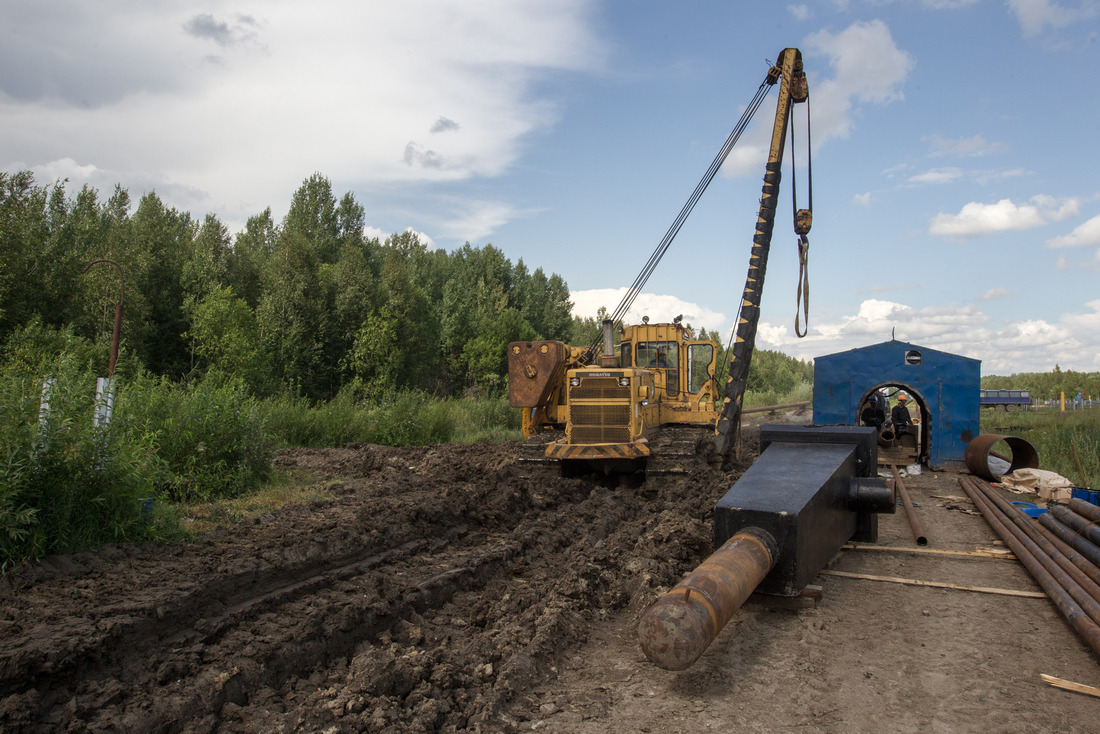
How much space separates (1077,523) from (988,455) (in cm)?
645

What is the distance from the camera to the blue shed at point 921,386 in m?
14.9

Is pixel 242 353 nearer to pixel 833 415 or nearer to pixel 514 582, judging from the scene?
pixel 833 415

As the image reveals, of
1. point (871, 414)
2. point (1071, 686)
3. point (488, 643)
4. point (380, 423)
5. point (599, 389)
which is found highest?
point (599, 389)

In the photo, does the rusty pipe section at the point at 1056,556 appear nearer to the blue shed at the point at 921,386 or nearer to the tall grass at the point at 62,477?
the blue shed at the point at 921,386

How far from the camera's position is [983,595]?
6109 millimetres

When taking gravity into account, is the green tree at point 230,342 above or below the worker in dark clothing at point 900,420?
above

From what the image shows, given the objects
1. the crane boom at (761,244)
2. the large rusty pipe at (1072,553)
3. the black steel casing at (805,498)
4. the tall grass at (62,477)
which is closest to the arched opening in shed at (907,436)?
the crane boom at (761,244)

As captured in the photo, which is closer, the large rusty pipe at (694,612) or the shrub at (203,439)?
the large rusty pipe at (694,612)

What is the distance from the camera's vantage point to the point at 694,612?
3770 millimetres

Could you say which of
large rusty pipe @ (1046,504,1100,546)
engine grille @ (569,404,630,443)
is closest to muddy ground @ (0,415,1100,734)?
large rusty pipe @ (1046,504,1100,546)

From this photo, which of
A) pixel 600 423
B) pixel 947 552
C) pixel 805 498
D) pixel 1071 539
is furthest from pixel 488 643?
pixel 600 423

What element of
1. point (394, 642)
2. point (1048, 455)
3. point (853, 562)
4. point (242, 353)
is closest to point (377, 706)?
point (394, 642)

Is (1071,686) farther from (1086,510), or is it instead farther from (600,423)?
(600,423)

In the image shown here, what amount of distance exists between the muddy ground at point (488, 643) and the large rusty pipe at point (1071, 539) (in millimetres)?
707
